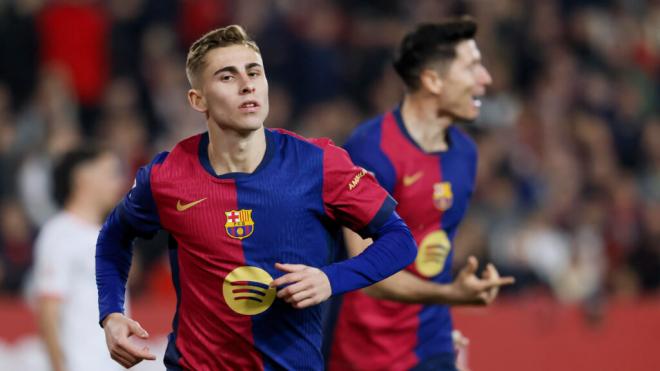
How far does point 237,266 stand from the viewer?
4.77 meters

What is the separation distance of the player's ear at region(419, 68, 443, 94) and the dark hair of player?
3cm

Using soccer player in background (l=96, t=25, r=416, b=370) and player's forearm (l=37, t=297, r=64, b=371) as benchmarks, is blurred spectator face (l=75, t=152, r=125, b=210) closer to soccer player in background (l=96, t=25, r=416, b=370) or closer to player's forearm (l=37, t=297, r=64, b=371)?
player's forearm (l=37, t=297, r=64, b=371)

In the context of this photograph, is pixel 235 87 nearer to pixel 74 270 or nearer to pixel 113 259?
pixel 113 259

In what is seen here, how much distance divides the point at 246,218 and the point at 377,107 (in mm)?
7776

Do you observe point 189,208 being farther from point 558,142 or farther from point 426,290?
point 558,142

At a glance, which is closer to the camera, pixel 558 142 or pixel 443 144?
pixel 443 144

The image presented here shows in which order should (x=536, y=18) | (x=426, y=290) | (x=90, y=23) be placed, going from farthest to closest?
(x=536, y=18)
(x=90, y=23)
(x=426, y=290)

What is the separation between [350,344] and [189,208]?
173 cm

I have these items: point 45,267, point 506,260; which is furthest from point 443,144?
point 506,260

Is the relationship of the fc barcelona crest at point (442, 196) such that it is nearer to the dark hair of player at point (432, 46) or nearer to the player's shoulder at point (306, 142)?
the dark hair of player at point (432, 46)

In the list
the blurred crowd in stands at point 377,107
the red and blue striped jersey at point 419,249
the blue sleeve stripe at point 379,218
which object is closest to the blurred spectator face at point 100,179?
the red and blue striped jersey at point 419,249

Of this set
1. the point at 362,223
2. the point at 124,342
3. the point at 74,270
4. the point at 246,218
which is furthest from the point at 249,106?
the point at 74,270

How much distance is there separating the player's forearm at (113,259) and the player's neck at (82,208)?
2.06 metres

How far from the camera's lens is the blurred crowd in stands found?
10.9 metres
